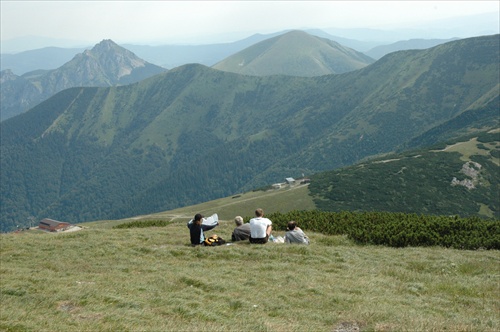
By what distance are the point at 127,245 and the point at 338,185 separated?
14665 centimetres

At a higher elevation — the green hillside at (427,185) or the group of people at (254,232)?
the group of people at (254,232)

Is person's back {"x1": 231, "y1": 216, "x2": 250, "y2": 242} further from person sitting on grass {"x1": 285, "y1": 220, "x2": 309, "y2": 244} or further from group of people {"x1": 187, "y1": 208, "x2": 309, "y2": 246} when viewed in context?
person sitting on grass {"x1": 285, "y1": 220, "x2": 309, "y2": 244}

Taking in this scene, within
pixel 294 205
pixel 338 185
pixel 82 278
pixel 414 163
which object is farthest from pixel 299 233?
pixel 414 163

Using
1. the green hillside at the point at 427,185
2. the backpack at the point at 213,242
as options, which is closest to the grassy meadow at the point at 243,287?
the backpack at the point at 213,242

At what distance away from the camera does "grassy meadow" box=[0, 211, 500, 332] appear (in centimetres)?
1223

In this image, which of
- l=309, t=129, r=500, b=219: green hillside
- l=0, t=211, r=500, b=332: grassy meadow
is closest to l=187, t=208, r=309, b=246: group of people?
l=0, t=211, r=500, b=332: grassy meadow

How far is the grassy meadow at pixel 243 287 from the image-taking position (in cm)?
1223

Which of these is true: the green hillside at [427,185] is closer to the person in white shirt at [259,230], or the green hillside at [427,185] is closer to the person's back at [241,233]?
the person's back at [241,233]

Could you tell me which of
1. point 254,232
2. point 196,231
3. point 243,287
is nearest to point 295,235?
point 254,232

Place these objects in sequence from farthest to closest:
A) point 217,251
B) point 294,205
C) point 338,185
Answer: point 338,185 < point 294,205 < point 217,251

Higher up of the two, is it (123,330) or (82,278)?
(123,330)

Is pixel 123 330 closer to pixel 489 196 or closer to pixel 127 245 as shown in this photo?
pixel 127 245

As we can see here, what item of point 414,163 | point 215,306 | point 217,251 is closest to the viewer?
point 215,306

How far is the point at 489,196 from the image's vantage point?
150875mm
